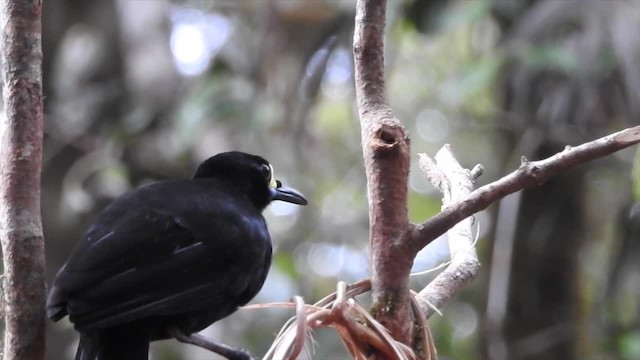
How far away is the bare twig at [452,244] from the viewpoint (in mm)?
2240

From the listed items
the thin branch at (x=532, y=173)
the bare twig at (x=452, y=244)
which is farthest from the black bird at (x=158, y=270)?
the thin branch at (x=532, y=173)

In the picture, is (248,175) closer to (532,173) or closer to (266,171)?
(266,171)

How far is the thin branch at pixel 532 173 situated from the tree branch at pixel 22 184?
0.78 meters

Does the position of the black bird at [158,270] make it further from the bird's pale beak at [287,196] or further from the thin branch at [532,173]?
the thin branch at [532,173]

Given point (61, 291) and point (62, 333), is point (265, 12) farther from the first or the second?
point (61, 291)

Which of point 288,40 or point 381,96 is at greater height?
point 288,40

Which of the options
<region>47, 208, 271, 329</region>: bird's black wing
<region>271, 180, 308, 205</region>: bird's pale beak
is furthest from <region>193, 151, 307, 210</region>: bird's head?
<region>47, 208, 271, 329</region>: bird's black wing

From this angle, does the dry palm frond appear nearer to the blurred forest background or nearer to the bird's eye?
the bird's eye

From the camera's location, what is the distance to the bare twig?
224 cm

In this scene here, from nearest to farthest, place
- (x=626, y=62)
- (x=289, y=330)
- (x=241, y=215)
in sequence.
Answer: (x=289, y=330) → (x=241, y=215) → (x=626, y=62)

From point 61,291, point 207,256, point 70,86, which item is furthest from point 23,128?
point 70,86

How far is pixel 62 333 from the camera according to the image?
4727mm

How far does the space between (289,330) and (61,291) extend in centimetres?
49

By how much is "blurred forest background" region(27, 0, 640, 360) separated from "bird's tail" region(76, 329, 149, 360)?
2.08 meters
